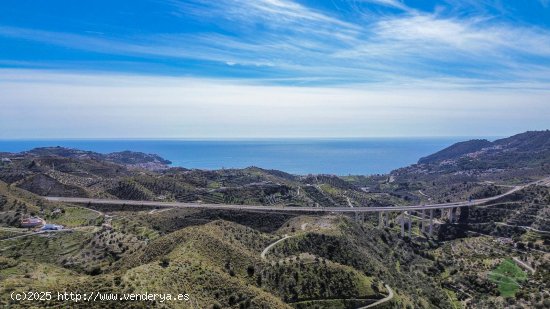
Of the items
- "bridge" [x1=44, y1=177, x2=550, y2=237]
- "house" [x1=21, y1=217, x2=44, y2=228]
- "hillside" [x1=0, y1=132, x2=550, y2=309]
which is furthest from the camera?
"bridge" [x1=44, y1=177, x2=550, y2=237]

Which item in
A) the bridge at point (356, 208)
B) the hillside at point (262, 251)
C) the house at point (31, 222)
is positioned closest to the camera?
the hillside at point (262, 251)

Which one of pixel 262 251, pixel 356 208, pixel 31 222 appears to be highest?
pixel 31 222

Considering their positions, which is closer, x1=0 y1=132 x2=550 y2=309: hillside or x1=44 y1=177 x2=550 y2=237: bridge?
x1=0 y1=132 x2=550 y2=309: hillside

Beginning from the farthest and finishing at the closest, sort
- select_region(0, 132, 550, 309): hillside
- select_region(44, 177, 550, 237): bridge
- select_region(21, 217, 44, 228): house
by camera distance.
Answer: select_region(44, 177, 550, 237): bridge, select_region(21, 217, 44, 228): house, select_region(0, 132, 550, 309): hillside

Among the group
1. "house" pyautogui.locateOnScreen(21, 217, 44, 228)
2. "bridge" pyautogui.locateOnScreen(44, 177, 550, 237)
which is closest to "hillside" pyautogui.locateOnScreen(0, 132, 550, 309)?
"house" pyautogui.locateOnScreen(21, 217, 44, 228)

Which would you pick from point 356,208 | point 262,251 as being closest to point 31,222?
point 262,251

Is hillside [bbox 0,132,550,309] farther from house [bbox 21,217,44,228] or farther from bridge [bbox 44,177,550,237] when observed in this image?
bridge [bbox 44,177,550,237]

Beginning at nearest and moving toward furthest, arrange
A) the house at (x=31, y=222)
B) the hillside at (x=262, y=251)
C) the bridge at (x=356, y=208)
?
the hillside at (x=262, y=251), the house at (x=31, y=222), the bridge at (x=356, y=208)

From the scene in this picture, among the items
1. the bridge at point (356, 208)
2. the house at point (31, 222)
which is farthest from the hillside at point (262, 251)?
the bridge at point (356, 208)

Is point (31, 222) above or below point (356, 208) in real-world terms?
above

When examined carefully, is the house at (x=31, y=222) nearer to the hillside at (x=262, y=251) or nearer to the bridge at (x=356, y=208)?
the hillside at (x=262, y=251)

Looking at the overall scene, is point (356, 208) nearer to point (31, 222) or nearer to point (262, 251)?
point (262, 251)

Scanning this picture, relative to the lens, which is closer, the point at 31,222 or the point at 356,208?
the point at 31,222
